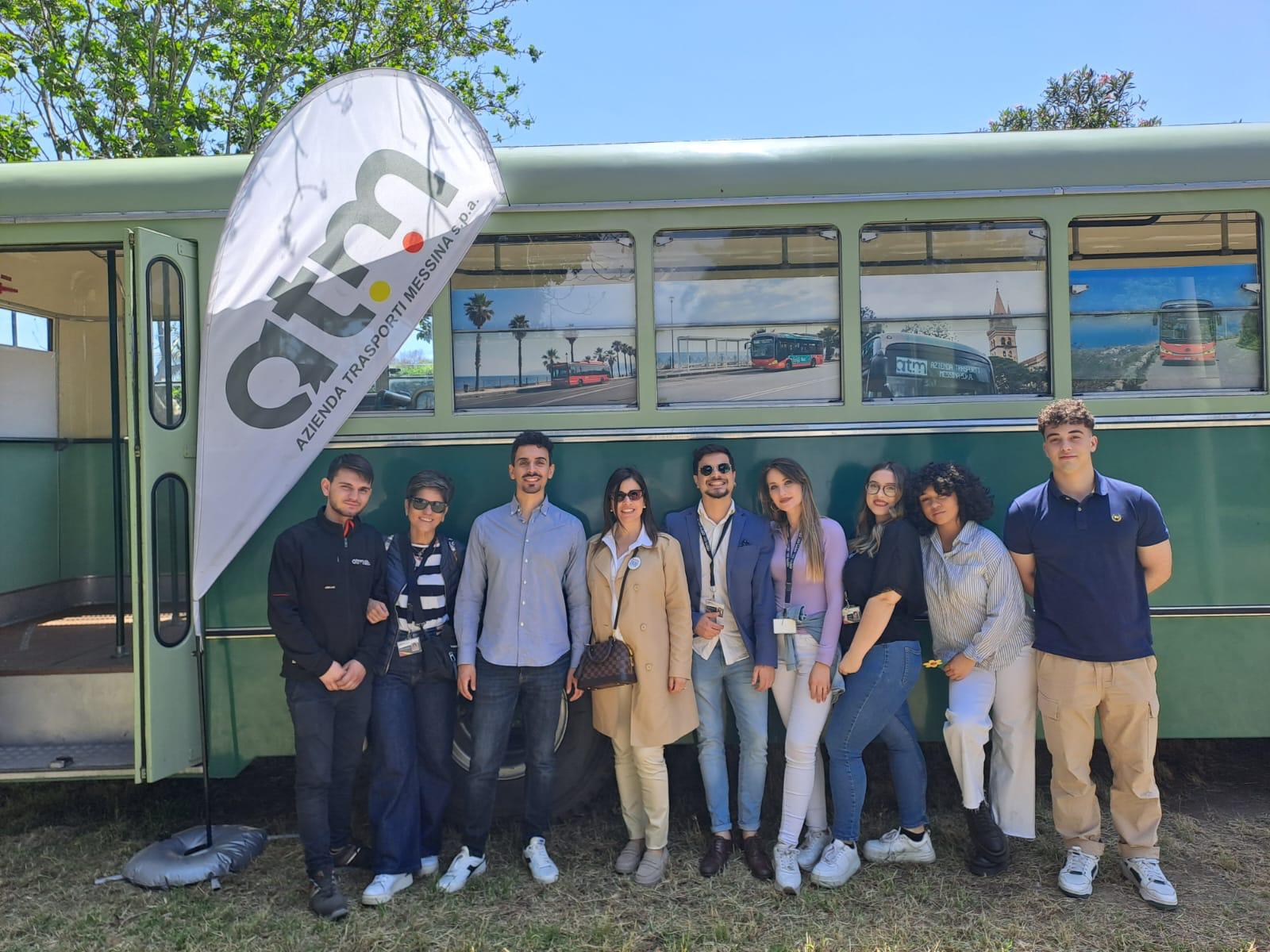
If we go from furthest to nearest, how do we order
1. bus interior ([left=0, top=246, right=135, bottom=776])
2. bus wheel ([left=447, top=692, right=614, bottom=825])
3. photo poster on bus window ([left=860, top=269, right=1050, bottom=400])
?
1. bus interior ([left=0, top=246, right=135, bottom=776])
2. bus wheel ([left=447, top=692, right=614, bottom=825])
3. photo poster on bus window ([left=860, top=269, right=1050, bottom=400])

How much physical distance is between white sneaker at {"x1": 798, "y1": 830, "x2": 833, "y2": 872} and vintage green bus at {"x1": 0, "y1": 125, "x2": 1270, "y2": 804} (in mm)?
608

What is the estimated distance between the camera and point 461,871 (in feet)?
11.7

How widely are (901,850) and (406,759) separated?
1977 mm

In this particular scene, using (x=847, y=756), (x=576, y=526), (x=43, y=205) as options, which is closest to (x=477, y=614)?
(x=576, y=526)

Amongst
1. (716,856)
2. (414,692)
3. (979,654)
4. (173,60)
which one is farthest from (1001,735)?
(173,60)

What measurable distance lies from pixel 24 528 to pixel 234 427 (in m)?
2.69

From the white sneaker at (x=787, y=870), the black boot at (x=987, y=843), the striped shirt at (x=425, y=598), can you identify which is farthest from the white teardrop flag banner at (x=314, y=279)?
the black boot at (x=987, y=843)

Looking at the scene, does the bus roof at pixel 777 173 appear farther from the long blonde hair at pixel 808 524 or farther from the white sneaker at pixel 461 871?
the white sneaker at pixel 461 871

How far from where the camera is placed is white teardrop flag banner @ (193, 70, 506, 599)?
11.7 feet

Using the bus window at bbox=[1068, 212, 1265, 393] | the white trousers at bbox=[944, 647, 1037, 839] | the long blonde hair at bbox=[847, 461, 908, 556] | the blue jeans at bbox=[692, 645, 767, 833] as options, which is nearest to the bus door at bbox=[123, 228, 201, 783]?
the blue jeans at bbox=[692, 645, 767, 833]

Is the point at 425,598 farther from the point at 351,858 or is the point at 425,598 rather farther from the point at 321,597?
the point at 351,858

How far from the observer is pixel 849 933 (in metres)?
3.20

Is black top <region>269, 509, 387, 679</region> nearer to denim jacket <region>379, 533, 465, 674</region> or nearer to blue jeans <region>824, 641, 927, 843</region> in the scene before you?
denim jacket <region>379, 533, 465, 674</region>

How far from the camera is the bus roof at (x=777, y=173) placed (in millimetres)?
3770
